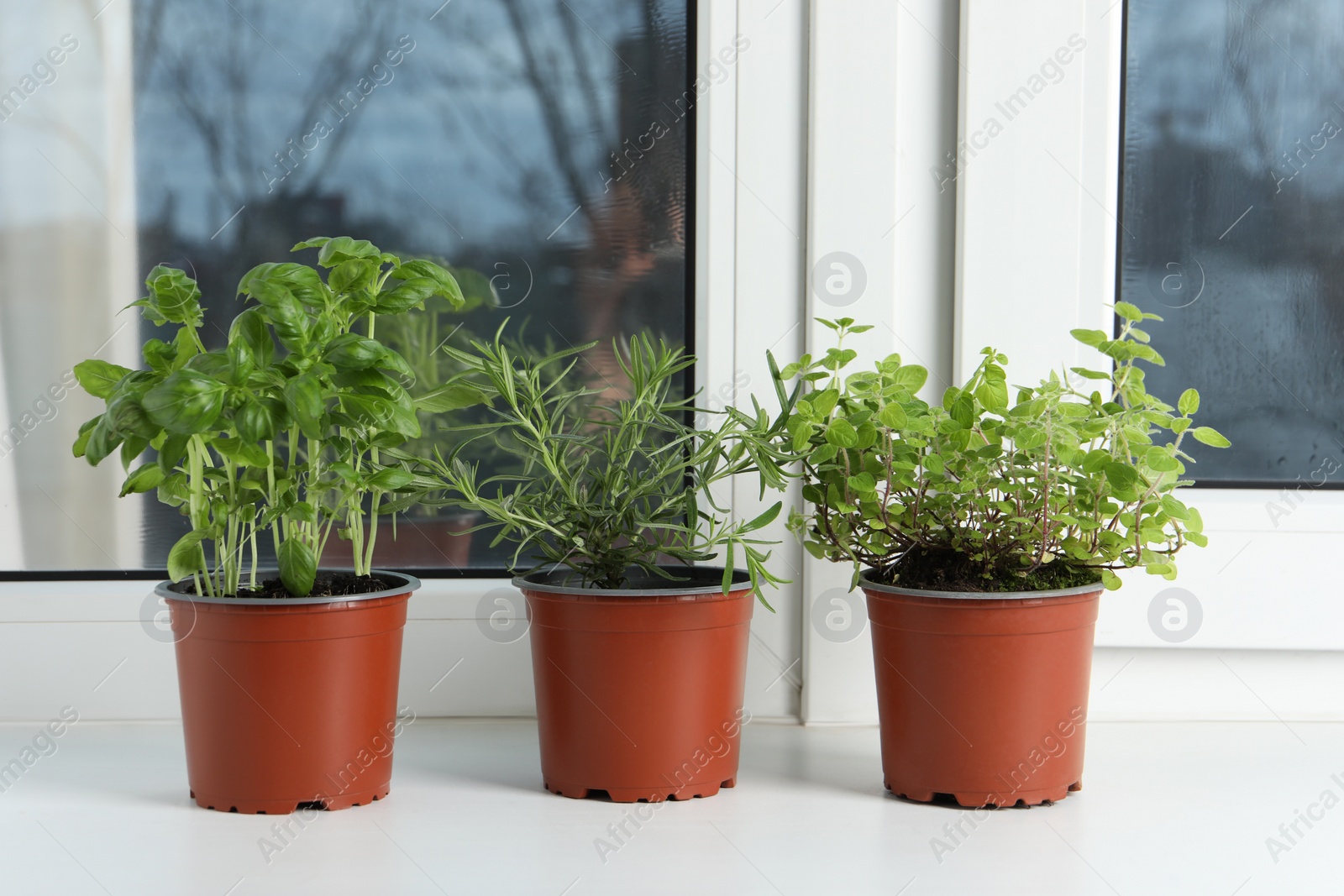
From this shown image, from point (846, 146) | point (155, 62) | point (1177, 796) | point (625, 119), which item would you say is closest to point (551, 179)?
point (625, 119)

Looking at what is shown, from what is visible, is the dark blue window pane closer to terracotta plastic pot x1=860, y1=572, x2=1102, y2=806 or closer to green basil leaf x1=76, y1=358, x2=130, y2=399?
green basil leaf x1=76, y1=358, x2=130, y2=399

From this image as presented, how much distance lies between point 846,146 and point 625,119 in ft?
0.91

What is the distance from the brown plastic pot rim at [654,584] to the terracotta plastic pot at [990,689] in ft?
0.51

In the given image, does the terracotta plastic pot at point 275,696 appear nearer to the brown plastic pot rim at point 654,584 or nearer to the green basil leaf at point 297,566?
the green basil leaf at point 297,566

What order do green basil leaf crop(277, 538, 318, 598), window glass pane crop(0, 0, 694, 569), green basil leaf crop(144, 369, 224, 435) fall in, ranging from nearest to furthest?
green basil leaf crop(144, 369, 224, 435) < green basil leaf crop(277, 538, 318, 598) < window glass pane crop(0, 0, 694, 569)

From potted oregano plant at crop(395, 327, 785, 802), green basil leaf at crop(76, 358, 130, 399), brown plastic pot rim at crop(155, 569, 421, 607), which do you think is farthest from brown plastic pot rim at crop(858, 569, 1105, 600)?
green basil leaf at crop(76, 358, 130, 399)

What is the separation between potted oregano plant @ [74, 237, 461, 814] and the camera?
87 cm

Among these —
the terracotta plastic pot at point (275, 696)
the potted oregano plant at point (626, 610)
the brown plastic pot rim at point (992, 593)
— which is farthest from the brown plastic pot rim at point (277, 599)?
the brown plastic pot rim at point (992, 593)

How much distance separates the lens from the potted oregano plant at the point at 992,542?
3.07ft

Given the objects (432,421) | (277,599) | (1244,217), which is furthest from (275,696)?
(1244,217)

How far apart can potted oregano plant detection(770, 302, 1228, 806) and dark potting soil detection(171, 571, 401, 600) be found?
0.42 meters

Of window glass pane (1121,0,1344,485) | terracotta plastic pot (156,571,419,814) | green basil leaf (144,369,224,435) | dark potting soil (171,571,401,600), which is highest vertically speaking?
window glass pane (1121,0,1344,485)

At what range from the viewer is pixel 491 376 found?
1.00 meters

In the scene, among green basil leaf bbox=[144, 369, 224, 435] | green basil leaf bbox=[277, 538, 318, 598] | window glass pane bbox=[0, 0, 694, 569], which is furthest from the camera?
window glass pane bbox=[0, 0, 694, 569]
